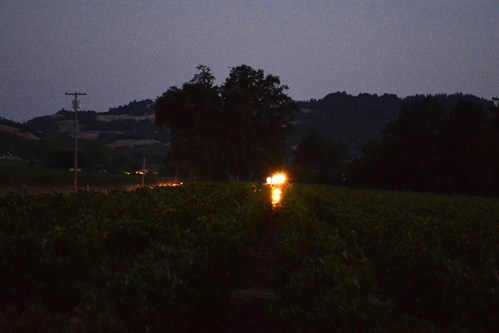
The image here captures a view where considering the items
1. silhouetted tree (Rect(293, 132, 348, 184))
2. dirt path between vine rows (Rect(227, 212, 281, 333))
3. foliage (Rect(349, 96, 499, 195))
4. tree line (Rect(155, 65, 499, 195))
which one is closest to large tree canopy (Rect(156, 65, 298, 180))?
tree line (Rect(155, 65, 499, 195))

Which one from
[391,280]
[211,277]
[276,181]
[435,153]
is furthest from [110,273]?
[276,181]

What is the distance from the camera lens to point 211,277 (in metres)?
8.16

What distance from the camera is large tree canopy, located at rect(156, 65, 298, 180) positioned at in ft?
185

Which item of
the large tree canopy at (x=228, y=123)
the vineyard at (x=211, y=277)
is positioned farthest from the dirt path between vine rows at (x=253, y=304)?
the large tree canopy at (x=228, y=123)

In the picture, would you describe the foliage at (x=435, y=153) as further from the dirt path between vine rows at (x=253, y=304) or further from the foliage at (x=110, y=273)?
the foliage at (x=110, y=273)

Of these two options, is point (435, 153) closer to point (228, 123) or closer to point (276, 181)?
point (228, 123)

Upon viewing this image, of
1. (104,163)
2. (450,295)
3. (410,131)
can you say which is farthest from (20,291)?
(104,163)

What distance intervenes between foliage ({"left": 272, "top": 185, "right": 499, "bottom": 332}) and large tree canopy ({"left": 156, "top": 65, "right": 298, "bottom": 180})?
41.9m

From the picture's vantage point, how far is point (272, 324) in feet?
29.0

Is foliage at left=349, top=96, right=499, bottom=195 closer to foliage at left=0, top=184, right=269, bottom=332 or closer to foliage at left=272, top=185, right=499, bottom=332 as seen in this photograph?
foliage at left=272, top=185, right=499, bottom=332

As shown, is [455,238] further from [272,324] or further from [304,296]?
[304,296]

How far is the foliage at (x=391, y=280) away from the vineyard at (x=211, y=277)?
22mm

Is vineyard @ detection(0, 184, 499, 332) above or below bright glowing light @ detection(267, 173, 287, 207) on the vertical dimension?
above

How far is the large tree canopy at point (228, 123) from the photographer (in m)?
56.4
